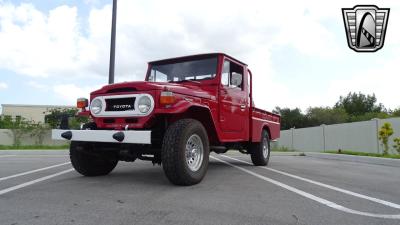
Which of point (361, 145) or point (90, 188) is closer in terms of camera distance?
point (90, 188)

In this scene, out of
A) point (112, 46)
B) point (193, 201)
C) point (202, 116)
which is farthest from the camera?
point (112, 46)

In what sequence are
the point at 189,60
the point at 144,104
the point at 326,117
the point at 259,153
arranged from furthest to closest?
the point at 326,117 → the point at 259,153 → the point at 189,60 → the point at 144,104

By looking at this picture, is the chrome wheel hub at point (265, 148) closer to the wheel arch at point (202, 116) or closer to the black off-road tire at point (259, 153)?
the black off-road tire at point (259, 153)

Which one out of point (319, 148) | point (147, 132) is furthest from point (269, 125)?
point (319, 148)

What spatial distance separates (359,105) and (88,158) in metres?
Result: 72.8

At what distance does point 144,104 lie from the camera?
5590mm

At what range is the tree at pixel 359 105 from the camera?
70.2m

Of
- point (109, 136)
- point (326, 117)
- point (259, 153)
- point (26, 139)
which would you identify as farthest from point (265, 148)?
point (326, 117)

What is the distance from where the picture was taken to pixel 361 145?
18.9 m

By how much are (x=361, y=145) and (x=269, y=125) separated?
10814 mm

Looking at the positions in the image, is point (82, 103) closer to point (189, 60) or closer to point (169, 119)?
point (169, 119)

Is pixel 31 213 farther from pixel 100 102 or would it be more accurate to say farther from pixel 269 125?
pixel 269 125

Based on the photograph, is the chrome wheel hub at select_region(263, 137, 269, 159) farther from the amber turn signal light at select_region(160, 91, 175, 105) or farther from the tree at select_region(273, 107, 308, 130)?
the tree at select_region(273, 107, 308, 130)

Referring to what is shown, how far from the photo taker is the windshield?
730cm
